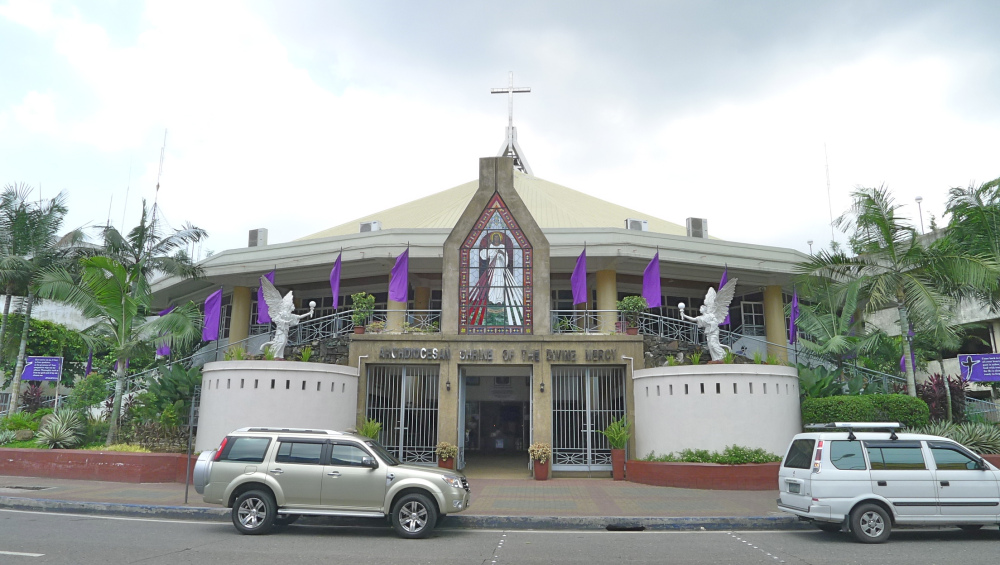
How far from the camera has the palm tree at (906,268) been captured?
56.0 ft

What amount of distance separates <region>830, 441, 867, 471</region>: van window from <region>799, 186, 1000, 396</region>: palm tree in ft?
24.5

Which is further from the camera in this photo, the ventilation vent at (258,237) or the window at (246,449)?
the ventilation vent at (258,237)

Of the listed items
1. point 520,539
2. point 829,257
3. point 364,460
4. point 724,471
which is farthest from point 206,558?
point 829,257

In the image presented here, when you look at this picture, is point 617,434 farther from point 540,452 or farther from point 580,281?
point 580,281

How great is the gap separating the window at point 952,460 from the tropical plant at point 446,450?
38.4ft

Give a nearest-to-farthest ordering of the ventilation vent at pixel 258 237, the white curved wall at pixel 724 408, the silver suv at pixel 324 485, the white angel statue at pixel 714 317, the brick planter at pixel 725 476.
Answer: the silver suv at pixel 324 485 < the brick planter at pixel 725 476 < the white curved wall at pixel 724 408 < the white angel statue at pixel 714 317 < the ventilation vent at pixel 258 237

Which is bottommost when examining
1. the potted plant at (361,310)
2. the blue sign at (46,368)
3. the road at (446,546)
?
the road at (446,546)

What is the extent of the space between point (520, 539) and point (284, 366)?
9741 mm

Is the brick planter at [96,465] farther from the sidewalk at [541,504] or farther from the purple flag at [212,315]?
the purple flag at [212,315]

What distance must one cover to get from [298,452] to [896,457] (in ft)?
32.6

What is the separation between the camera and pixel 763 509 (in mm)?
13633

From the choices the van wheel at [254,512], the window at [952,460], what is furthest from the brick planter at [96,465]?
the window at [952,460]

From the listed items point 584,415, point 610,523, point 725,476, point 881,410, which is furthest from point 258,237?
point 881,410

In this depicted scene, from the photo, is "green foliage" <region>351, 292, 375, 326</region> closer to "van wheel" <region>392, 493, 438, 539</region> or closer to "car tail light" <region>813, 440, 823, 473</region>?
"van wheel" <region>392, 493, 438, 539</region>
